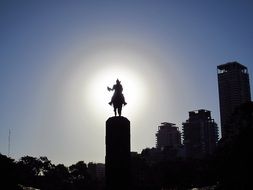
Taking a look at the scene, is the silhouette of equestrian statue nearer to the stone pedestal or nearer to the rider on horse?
the rider on horse

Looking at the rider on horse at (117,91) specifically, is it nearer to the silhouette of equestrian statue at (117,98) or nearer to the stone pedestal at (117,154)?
A: the silhouette of equestrian statue at (117,98)

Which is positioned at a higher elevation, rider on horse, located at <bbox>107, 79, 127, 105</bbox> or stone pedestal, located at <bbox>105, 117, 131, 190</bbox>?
rider on horse, located at <bbox>107, 79, 127, 105</bbox>

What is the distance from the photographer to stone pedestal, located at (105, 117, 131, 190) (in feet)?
94.7

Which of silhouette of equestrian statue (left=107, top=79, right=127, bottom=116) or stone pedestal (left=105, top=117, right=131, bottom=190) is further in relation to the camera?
silhouette of equestrian statue (left=107, top=79, right=127, bottom=116)

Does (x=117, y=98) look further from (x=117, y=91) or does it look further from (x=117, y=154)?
(x=117, y=154)

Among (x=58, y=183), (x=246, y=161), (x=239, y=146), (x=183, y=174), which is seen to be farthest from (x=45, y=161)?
(x=246, y=161)

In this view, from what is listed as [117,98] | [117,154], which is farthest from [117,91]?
[117,154]

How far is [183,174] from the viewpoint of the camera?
3482 inches

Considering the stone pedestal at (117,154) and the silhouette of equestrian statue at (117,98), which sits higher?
the silhouette of equestrian statue at (117,98)

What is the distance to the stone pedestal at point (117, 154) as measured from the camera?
28875mm

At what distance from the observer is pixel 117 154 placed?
1153 inches

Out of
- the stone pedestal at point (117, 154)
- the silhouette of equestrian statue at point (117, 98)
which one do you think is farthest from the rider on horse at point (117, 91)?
the stone pedestal at point (117, 154)

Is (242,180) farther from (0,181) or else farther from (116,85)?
(0,181)

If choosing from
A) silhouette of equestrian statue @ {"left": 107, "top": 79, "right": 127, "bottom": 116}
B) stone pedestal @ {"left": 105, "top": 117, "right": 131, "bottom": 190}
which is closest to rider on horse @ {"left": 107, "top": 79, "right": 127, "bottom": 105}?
silhouette of equestrian statue @ {"left": 107, "top": 79, "right": 127, "bottom": 116}
